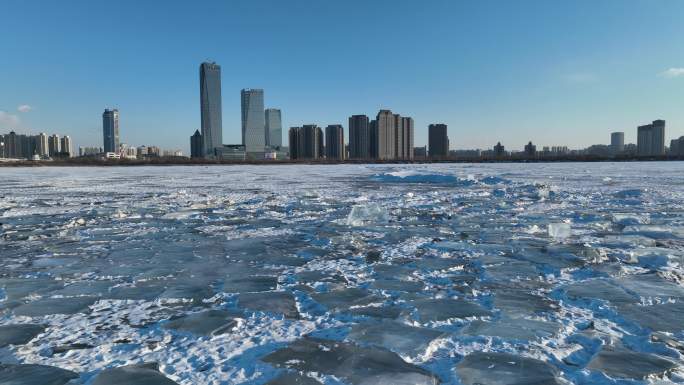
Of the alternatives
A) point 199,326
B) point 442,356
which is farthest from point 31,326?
point 442,356

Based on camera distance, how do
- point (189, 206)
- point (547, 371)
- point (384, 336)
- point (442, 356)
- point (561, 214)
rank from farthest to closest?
point (189, 206) < point (561, 214) < point (384, 336) < point (442, 356) < point (547, 371)

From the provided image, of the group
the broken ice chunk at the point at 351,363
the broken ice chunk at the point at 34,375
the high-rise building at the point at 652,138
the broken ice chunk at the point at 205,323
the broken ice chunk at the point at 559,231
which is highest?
the high-rise building at the point at 652,138

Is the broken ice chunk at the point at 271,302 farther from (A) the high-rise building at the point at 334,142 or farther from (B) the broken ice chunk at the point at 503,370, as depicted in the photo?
(A) the high-rise building at the point at 334,142

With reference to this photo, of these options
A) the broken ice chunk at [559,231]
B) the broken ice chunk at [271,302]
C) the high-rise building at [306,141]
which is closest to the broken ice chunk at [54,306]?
the broken ice chunk at [271,302]

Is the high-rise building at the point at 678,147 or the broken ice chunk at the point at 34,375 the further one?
the high-rise building at the point at 678,147

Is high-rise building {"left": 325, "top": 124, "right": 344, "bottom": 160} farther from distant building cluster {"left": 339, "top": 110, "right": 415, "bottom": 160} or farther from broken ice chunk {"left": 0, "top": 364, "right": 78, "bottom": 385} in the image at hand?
broken ice chunk {"left": 0, "top": 364, "right": 78, "bottom": 385}

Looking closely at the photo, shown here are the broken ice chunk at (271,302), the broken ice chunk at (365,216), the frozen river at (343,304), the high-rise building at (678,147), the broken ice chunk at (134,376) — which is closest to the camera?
the broken ice chunk at (134,376)

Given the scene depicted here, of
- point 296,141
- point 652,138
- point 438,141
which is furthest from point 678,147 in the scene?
point 296,141

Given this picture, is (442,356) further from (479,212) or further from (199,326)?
(479,212)
